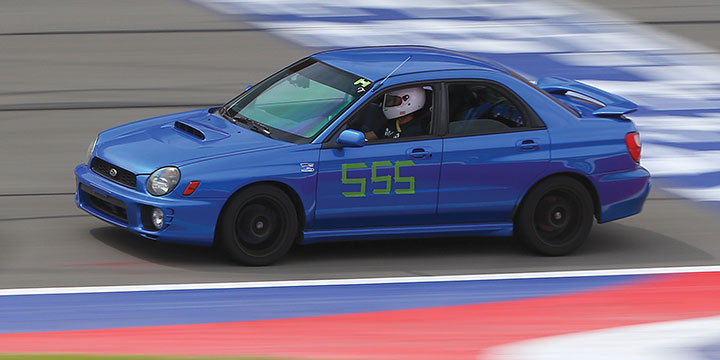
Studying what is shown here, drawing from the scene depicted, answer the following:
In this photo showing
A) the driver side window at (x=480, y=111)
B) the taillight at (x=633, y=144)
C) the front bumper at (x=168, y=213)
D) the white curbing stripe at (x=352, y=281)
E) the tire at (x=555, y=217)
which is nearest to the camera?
the white curbing stripe at (x=352, y=281)

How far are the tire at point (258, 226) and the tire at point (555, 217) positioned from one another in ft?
5.82

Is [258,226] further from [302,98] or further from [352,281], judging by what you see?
[302,98]

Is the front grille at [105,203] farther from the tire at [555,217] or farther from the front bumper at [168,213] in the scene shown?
the tire at [555,217]

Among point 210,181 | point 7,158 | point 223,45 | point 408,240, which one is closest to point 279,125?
point 210,181

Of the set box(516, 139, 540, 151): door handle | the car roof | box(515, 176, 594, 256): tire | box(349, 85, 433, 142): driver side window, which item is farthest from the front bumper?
box(515, 176, 594, 256): tire

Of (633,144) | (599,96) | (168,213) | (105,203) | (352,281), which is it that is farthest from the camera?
(599,96)

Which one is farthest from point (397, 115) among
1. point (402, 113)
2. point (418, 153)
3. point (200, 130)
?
point (200, 130)

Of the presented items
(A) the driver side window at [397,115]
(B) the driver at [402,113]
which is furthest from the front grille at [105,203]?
(B) the driver at [402,113]

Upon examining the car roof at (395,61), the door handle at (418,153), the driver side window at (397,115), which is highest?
the car roof at (395,61)

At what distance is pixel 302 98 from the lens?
28.9ft

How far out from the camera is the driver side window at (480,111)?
341 inches

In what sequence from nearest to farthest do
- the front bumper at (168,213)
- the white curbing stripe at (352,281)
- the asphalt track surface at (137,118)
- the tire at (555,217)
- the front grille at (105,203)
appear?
the white curbing stripe at (352,281), the front bumper at (168,213), the front grille at (105,203), the asphalt track surface at (137,118), the tire at (555,217)

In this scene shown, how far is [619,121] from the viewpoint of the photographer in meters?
9.24

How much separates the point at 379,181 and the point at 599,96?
7.35 feet
